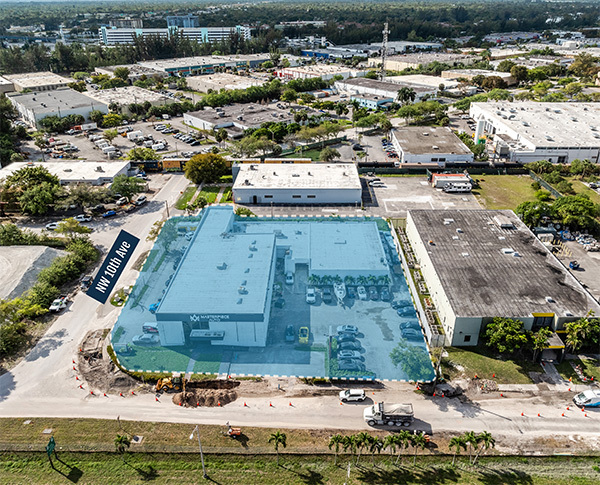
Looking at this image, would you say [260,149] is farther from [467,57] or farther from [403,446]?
[467,57]

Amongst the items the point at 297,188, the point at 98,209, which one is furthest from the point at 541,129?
the point at 98,209

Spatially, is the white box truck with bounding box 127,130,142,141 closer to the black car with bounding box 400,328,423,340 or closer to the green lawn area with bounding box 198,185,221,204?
the green lawn area with bounding box 198,185,221,204

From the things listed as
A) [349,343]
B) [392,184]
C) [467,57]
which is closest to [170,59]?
[467,57]

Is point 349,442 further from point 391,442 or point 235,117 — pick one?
point 235,117

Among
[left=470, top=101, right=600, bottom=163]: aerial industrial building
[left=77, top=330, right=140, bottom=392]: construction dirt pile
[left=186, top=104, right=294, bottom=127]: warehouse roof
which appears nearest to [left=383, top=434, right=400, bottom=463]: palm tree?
[left=77, top=330, right=140, bottom=392]: construction dirt pile

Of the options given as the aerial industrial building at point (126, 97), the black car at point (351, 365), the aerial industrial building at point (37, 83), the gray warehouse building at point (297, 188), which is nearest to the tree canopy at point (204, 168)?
the gray warehouse building at point (297, 188)

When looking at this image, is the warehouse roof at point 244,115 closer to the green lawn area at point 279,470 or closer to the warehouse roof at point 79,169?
the warehouse roof at point 79,169
